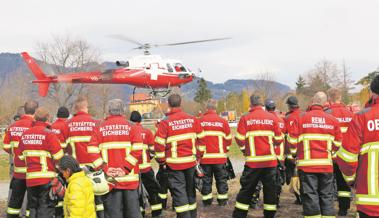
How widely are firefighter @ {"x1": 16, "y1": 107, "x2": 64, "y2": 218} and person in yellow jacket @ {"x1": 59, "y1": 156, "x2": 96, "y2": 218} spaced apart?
1472 mm

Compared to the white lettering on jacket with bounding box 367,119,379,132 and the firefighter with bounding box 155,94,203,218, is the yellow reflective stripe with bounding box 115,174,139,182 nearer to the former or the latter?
the firefighter with bounding box 155,94,203,218

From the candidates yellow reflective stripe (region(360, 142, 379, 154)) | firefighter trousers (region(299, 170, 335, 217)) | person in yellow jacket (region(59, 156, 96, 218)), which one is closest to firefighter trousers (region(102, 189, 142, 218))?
person in yellow jacket (region(59, 156, 96, 218))

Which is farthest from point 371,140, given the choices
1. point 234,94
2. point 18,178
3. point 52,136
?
point 234,94

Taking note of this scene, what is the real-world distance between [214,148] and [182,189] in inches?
75.8

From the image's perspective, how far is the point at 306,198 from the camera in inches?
264

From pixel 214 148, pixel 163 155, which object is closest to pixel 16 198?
pixel 163 155

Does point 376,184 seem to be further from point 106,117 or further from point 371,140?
point 106,117

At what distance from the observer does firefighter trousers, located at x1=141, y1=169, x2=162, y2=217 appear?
26.8 feet

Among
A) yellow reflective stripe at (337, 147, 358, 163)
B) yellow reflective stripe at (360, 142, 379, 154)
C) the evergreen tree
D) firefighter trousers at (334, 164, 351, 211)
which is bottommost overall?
firefighter trousers at (334, 164, 351, 211)

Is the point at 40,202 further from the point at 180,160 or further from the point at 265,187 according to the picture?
the point at 265,187

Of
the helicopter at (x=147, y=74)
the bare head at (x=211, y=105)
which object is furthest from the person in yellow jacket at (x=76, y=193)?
the helicopter at (x=147, y=74)

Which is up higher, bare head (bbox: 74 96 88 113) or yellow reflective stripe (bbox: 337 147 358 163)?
bare head (bbox: 74 96 88 113)

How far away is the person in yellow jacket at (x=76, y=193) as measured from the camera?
17.1 ft

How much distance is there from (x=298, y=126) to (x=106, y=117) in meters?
A: 3.05
